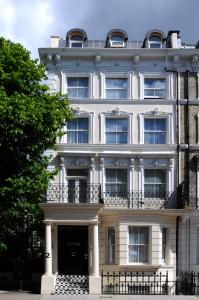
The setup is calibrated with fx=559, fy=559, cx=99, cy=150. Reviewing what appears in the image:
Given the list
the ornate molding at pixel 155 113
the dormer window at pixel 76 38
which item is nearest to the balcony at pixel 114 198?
the ornate molding at pixel 155 113

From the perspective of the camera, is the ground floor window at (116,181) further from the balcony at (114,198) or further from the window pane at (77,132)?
the window pane at (77,132)

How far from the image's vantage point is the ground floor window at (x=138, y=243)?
92.8 ft

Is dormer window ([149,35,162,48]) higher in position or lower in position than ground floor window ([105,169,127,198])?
higher

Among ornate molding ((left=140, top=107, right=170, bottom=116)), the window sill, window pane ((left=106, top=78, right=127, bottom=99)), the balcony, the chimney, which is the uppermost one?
the chimney

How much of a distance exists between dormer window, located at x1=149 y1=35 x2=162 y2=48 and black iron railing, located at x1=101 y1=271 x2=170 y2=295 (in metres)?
12.5

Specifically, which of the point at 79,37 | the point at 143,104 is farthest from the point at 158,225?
the point at 79,37

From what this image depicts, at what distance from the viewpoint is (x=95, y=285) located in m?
25.9

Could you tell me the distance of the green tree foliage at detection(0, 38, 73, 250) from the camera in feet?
75.0

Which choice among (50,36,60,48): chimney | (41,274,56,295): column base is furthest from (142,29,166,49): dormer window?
(41,274,56,295): column base

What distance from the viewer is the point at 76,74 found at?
30.3 metres

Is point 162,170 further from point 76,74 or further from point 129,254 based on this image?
point 76,74

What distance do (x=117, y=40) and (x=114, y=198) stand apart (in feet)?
29.5

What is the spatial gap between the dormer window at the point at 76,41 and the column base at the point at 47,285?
12.8 meters

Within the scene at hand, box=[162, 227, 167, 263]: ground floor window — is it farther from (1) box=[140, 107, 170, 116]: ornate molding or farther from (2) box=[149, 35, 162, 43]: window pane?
(2) box=[149, 35, 162, 43]: window pane
